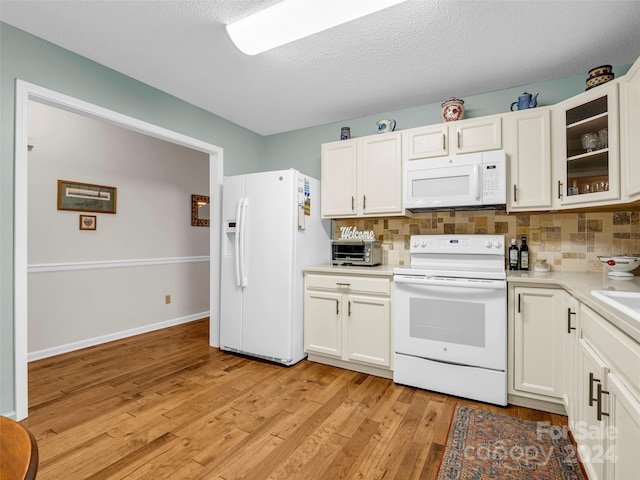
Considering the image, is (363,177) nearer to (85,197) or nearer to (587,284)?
(587,284)

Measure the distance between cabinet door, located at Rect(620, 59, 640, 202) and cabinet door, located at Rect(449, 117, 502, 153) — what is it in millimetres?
729

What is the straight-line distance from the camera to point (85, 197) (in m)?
3.49

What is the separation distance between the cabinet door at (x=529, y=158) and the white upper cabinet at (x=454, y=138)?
0.10 m

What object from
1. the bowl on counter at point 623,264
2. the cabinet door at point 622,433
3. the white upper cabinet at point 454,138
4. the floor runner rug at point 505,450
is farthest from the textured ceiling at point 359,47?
the floor runner rug at point 505,450

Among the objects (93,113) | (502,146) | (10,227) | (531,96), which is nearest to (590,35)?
(531,96)

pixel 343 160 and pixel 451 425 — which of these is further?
pixel 343 160

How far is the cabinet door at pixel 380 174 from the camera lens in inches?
116

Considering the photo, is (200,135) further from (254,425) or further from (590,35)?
(590,35)

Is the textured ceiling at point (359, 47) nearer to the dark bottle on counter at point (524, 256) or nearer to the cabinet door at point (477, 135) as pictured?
the cabinet door at point (477, 135)

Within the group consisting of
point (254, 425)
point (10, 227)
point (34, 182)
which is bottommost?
point (254, 425)

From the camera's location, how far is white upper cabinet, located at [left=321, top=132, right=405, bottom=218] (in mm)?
2957

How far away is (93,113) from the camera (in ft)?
8.08

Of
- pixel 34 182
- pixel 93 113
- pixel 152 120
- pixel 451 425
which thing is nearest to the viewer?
pixel 451 425

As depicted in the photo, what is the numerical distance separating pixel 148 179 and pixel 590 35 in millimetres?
4316
